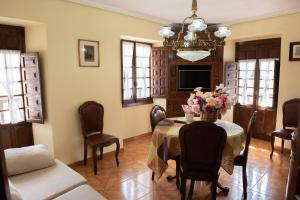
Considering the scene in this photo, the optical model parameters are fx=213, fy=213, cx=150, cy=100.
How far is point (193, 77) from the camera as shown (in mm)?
5129

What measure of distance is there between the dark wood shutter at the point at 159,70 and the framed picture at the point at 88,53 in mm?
1689

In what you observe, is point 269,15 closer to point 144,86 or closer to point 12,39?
point 144,86

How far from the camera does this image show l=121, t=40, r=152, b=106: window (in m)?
4.77

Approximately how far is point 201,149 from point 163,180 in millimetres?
1204

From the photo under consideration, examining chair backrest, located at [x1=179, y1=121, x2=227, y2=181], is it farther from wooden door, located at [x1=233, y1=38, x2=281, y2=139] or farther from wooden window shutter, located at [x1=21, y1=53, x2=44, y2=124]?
wooden door, located at [x1=233, y1=38, x2=281, y2=139]

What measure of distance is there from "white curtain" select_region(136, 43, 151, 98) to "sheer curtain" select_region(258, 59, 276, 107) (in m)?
2.62

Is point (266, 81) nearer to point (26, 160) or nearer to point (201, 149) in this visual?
point (201, 149)

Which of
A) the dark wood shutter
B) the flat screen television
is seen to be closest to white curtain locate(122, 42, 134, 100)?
the dark wood shutter

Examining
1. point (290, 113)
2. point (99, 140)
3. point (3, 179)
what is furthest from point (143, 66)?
point (3, 179)

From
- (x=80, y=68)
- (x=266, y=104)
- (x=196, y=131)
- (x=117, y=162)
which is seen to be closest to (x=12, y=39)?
(x=80, y=68)

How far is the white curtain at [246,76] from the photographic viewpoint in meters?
5.03

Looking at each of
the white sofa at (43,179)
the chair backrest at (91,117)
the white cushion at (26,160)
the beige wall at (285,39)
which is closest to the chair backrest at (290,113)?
the beige wall at (285,39)

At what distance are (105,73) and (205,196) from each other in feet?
8.47

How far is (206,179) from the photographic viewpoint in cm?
224
